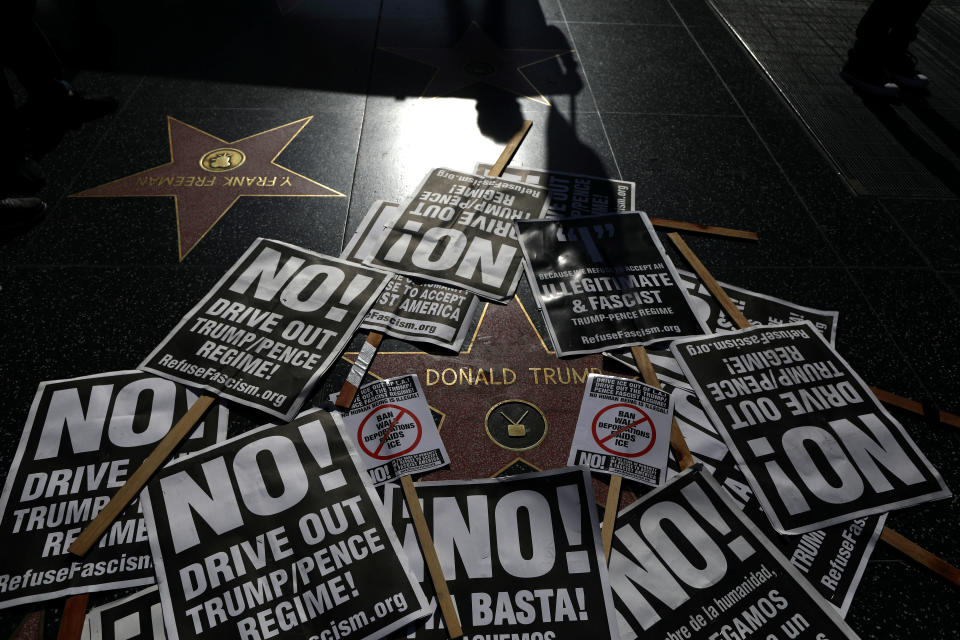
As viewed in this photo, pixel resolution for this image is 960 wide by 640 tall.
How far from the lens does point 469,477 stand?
162cm

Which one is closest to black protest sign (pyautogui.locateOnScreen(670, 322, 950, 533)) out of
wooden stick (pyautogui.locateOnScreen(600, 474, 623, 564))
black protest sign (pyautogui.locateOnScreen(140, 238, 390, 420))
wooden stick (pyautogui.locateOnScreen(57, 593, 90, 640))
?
wooden stick (pyautogui.locateOnScreen(600, 474, 623, 564))

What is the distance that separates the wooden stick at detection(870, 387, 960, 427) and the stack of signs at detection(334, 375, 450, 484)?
4.69ft

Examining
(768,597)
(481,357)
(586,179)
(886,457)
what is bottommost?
(768,597)

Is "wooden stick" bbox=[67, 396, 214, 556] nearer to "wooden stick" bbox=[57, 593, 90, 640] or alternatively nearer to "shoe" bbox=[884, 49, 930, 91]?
"wooden stick" bbox=[57, 593, 90, 640]

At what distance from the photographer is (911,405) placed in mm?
1843

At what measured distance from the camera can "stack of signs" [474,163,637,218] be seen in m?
2.45

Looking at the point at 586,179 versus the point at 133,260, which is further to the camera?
the point at 586,179

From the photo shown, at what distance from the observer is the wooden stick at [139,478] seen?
145 cm

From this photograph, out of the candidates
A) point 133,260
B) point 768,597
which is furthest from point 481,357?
point 133,260

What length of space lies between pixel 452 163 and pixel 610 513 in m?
1.77

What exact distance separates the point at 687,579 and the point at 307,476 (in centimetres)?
104

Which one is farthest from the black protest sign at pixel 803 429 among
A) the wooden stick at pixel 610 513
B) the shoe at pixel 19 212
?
the shoe at pixel 19 212

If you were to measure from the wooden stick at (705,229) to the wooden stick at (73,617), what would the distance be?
7.42 feet

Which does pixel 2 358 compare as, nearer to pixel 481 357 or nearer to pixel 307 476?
pixel 307 476
